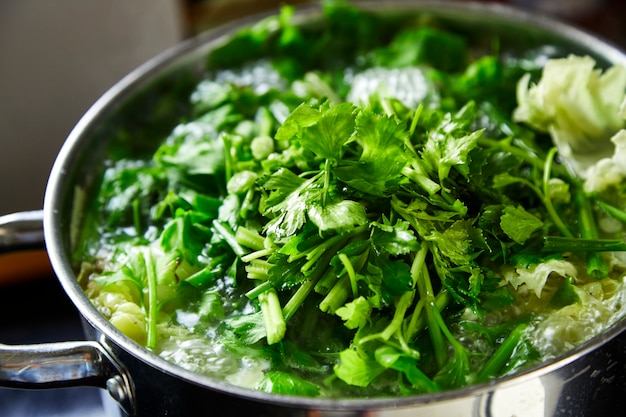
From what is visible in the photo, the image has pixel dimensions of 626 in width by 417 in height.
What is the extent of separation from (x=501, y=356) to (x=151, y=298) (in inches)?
21.7

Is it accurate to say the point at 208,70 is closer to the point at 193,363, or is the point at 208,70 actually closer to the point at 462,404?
the point at 193,363

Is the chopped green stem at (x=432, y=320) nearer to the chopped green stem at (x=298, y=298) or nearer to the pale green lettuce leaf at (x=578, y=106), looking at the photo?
the chopped green stem at (x=298, y=298)

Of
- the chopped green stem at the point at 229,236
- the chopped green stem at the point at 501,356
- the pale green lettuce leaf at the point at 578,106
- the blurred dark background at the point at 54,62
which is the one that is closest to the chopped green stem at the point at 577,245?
the chopped green stem at the point at 501,356

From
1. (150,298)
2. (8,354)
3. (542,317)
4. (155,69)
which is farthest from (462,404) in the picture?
(155,69)

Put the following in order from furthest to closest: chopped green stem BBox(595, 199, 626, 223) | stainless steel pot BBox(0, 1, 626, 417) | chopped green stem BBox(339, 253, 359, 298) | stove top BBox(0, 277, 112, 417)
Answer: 1. stove top BBox(0, 277, 112, 417)
2. chopped green stem BBox(595, 199, 626, 223)
3. chopped green stem BBox(339, 253, 359, 298)
4. stainless steel pot BBox(0, 1, 626, 417)

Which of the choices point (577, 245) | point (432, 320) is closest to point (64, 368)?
point (432, 320)

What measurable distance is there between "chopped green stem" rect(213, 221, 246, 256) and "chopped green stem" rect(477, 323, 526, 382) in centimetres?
41

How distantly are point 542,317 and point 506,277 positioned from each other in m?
0.08

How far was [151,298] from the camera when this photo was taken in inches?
49.1

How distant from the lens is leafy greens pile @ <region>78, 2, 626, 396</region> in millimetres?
1102

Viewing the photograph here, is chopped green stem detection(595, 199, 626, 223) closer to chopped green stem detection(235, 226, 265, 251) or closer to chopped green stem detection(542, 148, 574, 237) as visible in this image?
chopped green stem detection(542, 148, 574, 237)

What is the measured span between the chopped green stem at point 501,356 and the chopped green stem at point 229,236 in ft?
1.34

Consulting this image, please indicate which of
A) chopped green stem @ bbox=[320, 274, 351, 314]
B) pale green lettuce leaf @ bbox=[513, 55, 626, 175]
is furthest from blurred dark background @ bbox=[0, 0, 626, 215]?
chopped green stem @ bbox=[320, 274, 351, 314]

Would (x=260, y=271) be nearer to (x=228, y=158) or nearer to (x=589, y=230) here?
(x=228, y=158)
